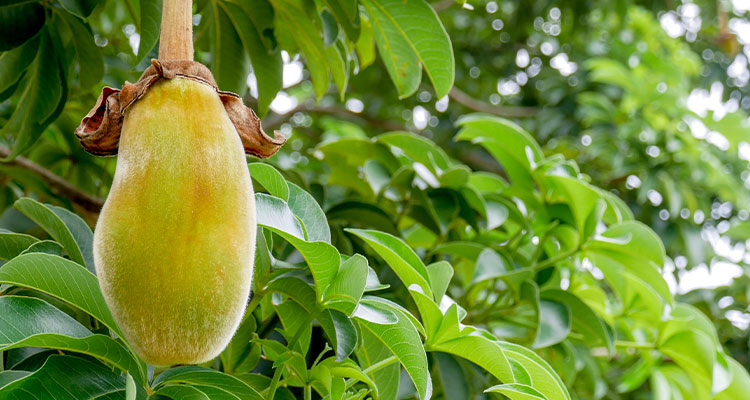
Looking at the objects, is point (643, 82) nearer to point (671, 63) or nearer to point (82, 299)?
point (671, 63)

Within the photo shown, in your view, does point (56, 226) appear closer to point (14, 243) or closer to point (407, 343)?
point (14, 243)

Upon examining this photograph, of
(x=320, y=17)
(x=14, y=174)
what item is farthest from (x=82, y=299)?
(x=14, y=174)

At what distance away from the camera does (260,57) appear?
96 cm

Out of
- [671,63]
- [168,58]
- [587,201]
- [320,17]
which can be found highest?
[168,58]

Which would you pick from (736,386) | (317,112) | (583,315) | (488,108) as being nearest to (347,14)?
(583,315)

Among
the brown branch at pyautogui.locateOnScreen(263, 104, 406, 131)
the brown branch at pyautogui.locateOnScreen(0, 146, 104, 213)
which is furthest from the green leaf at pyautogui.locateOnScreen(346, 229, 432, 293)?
the brown branch at pyautogui.locateOnScreen(263, 104, 406, 131)

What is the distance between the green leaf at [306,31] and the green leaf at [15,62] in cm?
29

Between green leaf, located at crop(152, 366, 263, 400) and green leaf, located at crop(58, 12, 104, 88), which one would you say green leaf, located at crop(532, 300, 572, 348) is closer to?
green leaf, located at crop(152, 366, 263, 400)

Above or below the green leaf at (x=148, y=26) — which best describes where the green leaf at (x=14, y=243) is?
below

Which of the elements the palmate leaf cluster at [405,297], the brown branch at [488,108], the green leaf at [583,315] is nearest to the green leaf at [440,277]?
the palmate leaf cluster at [405,297]

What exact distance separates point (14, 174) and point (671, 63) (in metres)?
2.07

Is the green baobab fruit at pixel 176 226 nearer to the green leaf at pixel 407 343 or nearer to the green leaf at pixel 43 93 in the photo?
the green leaf at pixel 407 343

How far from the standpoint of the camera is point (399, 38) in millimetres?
887

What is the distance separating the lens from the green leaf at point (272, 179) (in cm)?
64
